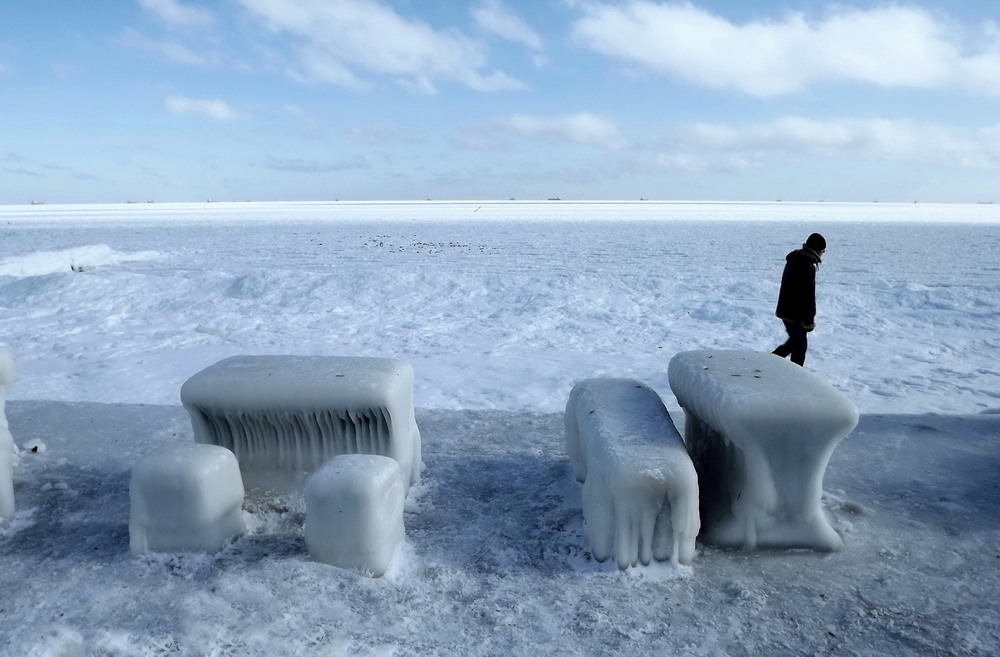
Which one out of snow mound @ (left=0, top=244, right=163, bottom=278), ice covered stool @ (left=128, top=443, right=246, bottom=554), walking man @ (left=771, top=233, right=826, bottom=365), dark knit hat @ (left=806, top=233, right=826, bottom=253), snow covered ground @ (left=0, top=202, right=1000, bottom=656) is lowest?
snow mound @ (left=0, top=244, right=163, bottom=278)

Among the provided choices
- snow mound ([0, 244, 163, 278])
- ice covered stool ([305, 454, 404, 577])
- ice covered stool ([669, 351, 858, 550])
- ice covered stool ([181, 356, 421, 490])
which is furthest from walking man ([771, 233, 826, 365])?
snow mound ([0, 244, 163, 278])

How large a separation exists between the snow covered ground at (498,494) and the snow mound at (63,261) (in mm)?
5166

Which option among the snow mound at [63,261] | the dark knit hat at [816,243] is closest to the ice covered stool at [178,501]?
the dark knit hat at [816,243]

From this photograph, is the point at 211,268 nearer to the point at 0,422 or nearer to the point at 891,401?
the point at 0,422

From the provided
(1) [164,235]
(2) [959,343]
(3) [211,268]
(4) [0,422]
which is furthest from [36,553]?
(1) [164,235]

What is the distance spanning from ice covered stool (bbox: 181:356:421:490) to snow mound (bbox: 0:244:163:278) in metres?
13.9

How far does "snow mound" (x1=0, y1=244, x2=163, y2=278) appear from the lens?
15.8m

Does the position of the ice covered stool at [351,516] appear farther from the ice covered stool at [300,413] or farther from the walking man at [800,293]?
the walking man at [800,293]

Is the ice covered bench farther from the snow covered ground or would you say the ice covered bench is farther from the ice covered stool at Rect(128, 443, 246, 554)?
the ice covered stool at Rect(128, 443, 246, 554)

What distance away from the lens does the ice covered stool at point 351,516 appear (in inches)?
120

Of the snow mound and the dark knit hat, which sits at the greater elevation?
the dark knit hat

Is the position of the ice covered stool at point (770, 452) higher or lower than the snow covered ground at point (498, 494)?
higher

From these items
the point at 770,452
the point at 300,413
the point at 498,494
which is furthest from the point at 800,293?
the point at 300,413

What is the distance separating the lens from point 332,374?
390 cm
